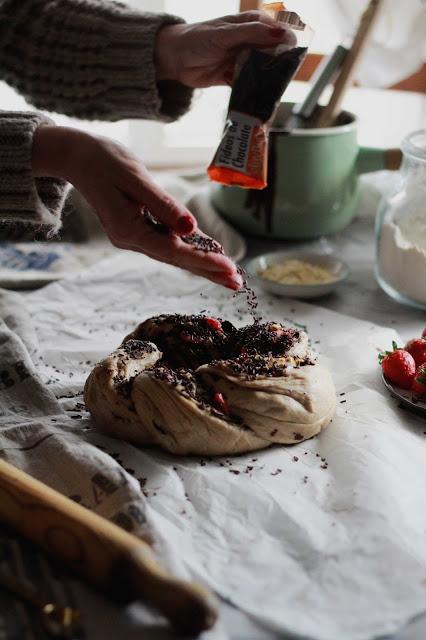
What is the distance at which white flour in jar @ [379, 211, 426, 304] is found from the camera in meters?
1.43

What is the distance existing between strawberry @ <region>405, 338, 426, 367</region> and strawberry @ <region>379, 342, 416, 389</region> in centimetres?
2

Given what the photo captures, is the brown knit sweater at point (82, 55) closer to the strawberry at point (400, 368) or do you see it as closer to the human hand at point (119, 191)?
the human hand at point (119, 191)

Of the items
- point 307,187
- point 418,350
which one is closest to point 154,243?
point 418,350

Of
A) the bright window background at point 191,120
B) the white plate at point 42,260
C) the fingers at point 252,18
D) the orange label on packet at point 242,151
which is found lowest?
the white plate at point 42,260

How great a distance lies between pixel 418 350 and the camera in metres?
1.23

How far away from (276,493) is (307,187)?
2.87 feet

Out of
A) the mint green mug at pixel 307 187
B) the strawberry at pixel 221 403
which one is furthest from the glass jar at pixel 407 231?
the strawberry at pixel 221 403

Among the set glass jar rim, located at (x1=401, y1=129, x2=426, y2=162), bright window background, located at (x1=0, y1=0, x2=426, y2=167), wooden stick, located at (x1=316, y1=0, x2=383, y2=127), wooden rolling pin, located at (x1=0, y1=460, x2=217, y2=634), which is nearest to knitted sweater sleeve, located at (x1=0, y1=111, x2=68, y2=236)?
wooden rolling pin, located at (x1=0, y1=460, x2=217, y2=634)

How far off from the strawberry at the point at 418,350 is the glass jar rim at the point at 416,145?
1.17 ft

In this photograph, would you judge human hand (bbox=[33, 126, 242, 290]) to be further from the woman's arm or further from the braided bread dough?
the woman's arm

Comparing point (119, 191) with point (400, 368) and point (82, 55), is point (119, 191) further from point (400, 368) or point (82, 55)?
point (400, 368)

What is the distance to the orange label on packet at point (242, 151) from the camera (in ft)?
3.70

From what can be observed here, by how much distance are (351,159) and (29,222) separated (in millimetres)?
867

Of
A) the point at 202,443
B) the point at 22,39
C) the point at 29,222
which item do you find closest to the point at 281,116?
the point at 22,39
